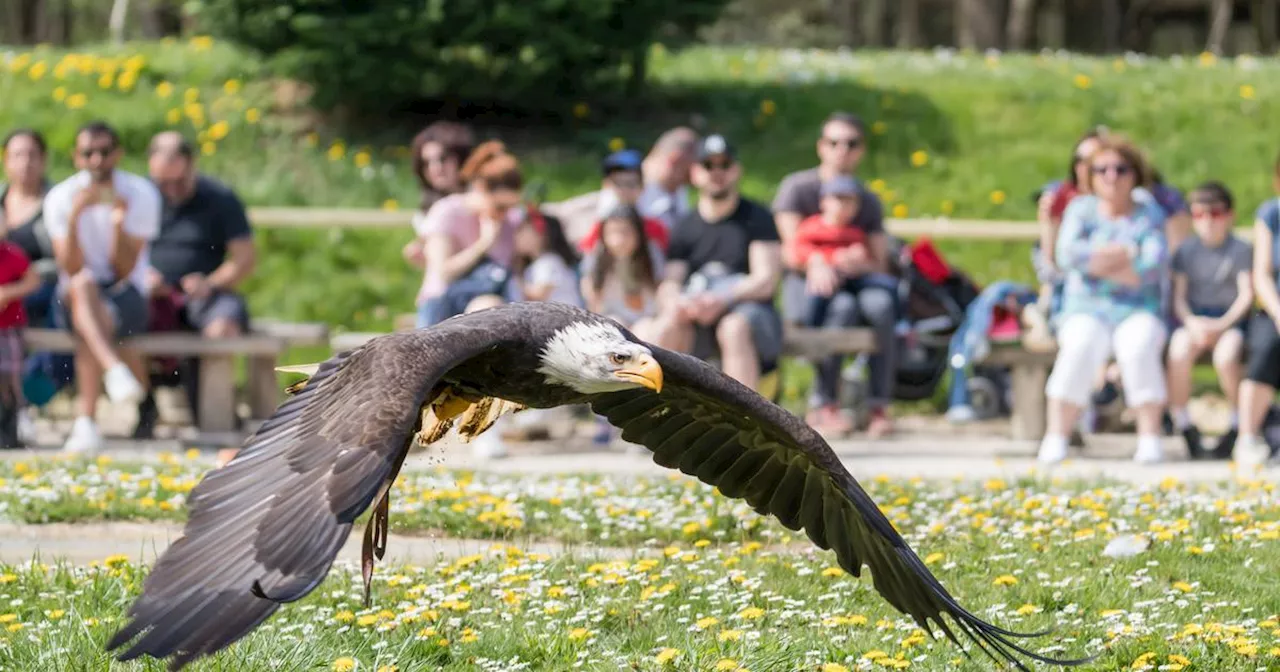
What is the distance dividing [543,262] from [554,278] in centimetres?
11

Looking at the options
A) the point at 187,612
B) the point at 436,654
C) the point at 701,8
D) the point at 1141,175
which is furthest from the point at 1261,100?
the point at 187,612

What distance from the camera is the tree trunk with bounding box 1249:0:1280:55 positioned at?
1046 inches

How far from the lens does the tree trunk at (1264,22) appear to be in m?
26.6

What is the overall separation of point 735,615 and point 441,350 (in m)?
1.30

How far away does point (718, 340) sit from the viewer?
10.1 metres

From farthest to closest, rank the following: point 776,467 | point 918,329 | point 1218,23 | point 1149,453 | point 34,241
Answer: point 1218,23, point 918,329, point 34,241, point 1149,453, point 776,467

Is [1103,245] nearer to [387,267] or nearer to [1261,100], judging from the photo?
[387,267]

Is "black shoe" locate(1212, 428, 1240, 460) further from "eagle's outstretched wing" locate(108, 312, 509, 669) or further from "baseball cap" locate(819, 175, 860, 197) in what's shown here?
"eagle's outstretched wing" locate(108, 312, 509, 669)

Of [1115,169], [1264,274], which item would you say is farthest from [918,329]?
[1264,274]

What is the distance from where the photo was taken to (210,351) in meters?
10.2

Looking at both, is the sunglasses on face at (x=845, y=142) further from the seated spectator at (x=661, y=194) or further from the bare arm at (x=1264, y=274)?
the bare arm at (x=1264, y=274)

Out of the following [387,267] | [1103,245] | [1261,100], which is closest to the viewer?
[1103,245]

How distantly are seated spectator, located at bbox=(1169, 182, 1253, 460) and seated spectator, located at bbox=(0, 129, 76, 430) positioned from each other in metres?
5.70

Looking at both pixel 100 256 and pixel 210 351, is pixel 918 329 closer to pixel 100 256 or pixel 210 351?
pixel 210 351
